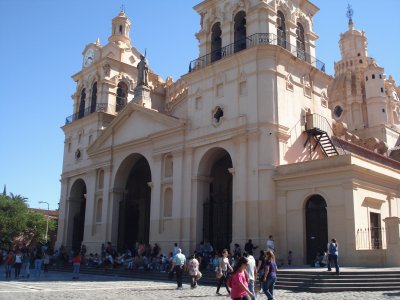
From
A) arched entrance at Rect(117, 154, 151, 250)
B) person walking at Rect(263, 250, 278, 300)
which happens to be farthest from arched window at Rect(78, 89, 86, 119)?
person walking at Rect(263, 250, 278, 300)

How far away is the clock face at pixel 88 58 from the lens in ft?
139

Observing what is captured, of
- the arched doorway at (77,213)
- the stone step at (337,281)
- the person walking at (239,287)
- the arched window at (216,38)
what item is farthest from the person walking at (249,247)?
the arched doorway at (77,213)

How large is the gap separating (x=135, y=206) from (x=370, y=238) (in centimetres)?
2038

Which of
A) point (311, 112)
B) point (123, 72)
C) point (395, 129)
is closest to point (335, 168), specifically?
point (311, 112)

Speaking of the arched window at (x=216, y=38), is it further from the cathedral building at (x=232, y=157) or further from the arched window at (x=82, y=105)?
the arched window at (x=82, y=105)

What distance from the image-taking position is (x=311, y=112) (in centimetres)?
2883

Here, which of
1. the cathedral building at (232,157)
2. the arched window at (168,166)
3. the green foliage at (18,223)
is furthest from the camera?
the green foliage at (18,223)

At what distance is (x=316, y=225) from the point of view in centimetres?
2359

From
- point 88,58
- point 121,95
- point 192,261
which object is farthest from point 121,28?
point 192,261

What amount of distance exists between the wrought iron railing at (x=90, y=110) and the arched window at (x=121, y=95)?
40.0 inches

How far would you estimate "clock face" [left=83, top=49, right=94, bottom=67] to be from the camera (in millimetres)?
42375

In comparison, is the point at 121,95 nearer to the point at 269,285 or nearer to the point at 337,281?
the point at 337,281

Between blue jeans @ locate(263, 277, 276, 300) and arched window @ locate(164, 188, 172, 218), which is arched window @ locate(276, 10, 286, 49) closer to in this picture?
arched window @ locate(164, 188, 172, 218)

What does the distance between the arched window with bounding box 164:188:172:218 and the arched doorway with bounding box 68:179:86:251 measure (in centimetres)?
1154
